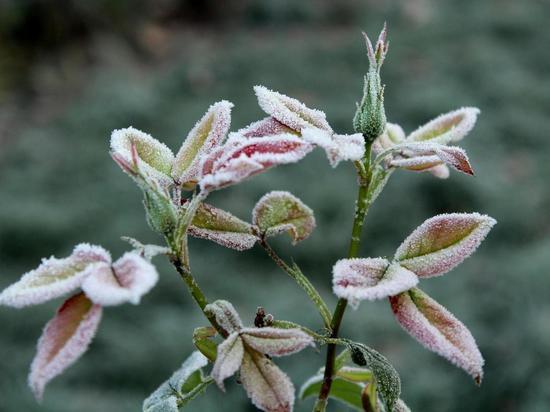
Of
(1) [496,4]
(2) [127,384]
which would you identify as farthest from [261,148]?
(1) [496,4]

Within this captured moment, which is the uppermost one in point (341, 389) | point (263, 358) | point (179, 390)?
point (263, 358)

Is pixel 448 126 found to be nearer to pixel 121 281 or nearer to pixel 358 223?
pixel 358 223

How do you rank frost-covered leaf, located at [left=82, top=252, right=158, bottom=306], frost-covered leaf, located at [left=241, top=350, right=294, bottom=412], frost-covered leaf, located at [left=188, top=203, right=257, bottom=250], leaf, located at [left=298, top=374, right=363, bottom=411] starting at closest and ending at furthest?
frost-covered leaf, located at [left=82, top=252, right=158, bottom=306]
frost-covered leaf, located at [left=241, top=350, right=294, bottom=412]
frost-covered leaf, located at [left=188, top=203, right=257, bottom=250]
leaf, located at [left=298, top=374, right=363, bottom=411]

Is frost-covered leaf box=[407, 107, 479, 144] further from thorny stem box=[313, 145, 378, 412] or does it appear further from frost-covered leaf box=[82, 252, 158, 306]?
frost-covered leaf box=[82, 252, 158, 306]

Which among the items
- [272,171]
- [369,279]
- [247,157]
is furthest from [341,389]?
[272,171]

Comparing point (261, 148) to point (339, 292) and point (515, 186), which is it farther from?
point (515, 186)

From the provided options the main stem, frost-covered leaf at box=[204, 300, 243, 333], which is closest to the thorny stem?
the main stem
